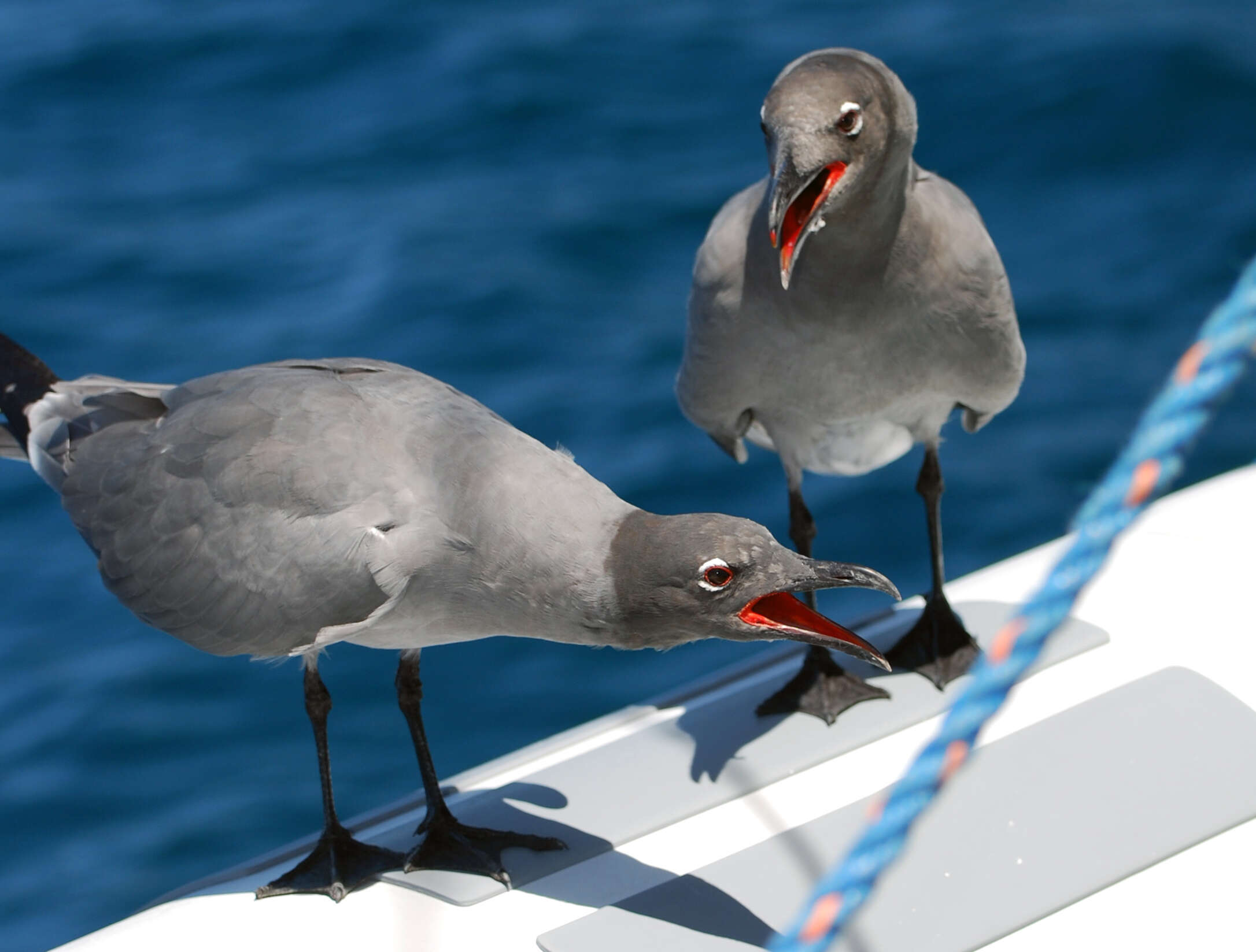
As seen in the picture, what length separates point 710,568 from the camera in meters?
2.06

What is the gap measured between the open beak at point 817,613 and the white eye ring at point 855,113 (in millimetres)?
688

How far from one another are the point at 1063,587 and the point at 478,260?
5245 millimetres

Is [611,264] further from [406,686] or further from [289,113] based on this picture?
[406,686]

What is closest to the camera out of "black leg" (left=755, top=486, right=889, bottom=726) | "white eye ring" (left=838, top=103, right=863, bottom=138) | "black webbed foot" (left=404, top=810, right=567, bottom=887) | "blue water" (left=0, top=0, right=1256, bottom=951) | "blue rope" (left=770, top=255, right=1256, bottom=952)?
"blue rope" (left=770, top=255, right=1256, bottom=952)

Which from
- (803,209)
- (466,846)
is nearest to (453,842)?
(466,846)

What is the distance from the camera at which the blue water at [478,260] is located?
15.5 ft

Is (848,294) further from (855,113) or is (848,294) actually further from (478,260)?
(478,260)

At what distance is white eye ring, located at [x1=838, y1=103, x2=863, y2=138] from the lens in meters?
2.31

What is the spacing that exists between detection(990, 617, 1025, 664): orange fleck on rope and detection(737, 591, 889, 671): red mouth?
0.85 m

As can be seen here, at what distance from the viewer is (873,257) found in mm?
2531

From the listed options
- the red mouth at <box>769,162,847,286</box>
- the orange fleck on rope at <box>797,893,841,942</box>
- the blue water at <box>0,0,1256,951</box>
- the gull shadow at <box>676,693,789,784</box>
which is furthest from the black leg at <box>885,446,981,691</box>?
the blue water at <box>0,0,1256,951</box>

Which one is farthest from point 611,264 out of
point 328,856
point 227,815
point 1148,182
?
point 328,856

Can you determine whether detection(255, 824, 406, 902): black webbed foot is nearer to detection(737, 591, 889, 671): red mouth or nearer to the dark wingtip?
detection(737, 591, 889, 671): red mouth

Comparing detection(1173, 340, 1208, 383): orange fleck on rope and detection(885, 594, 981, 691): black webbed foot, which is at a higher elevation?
detection(1173, 340, 1208, 383): orange fleck on rope
